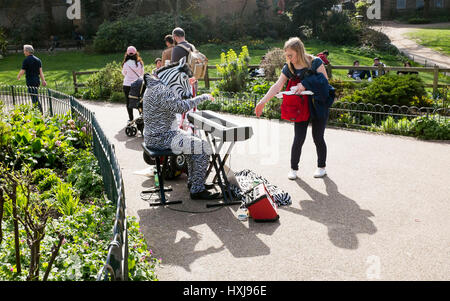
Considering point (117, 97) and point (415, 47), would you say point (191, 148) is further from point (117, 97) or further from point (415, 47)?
point (415, 47)

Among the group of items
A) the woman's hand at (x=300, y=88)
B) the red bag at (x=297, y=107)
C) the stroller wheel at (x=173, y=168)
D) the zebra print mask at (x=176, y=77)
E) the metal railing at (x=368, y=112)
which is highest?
the zebra print mask at (x=176, y=77)

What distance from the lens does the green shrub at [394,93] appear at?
37.2 feet

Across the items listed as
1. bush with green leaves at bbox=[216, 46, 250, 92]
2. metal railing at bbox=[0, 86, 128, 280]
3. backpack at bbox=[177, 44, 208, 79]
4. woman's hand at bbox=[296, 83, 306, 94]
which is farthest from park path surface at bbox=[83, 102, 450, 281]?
bush with green leaves at bbox=[216, 46, 250, 92]

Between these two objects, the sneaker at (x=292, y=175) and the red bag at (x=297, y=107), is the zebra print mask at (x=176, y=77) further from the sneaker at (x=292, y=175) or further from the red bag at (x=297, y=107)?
the sneaker at (x=292, y=175)

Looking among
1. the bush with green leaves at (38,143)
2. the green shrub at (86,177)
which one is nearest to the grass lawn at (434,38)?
the bush with green leaves at (38,143)

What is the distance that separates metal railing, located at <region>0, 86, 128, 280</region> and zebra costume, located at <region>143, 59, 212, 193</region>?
2.17 feet

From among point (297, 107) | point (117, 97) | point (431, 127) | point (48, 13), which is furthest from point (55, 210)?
point (48, 13)

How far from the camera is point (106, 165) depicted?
5496mm

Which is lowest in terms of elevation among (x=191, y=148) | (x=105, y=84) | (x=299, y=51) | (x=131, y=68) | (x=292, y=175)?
(x=292, y=175)

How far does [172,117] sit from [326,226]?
231cm

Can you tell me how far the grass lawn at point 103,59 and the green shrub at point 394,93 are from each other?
10.6 metres

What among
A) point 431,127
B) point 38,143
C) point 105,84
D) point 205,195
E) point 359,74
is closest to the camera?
point 205,195

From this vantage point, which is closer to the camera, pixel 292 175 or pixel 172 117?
pixel 172 117

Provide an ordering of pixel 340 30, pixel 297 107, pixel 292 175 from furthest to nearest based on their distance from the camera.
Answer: pixel 340 30 → pixel 292 175 → pixel 297 107
